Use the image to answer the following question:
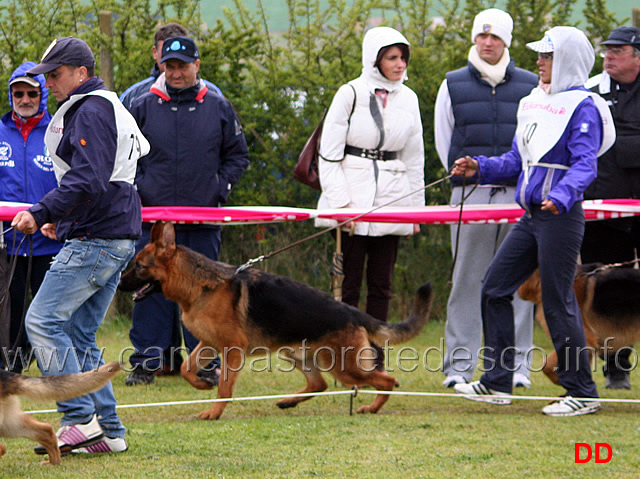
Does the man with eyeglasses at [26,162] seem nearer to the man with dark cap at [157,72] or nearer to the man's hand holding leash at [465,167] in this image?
the man with dark cap at [157,72]

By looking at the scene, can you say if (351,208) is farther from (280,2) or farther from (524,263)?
(280,2)

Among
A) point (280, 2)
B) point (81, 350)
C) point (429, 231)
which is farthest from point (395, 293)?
point (81, 350)

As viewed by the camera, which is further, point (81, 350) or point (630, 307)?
point (630, 307)

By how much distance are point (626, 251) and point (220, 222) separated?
2.98 m

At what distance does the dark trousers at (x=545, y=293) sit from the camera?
5547 mm

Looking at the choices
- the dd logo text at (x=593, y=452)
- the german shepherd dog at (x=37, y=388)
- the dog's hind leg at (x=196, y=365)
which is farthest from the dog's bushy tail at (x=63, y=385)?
the dd logo text at (x=593, y=452)

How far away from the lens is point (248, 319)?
582 cm

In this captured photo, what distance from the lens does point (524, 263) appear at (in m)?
5.79

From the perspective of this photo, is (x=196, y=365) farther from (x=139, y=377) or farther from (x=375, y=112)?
(x=375, y=112)

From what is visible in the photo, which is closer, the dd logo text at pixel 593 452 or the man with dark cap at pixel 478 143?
the dd logo text at pixel 593 452

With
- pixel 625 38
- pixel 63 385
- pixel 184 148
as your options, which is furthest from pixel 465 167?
pixel 63 385

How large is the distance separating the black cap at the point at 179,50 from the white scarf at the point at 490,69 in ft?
6.57

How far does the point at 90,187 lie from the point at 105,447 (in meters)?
1.33

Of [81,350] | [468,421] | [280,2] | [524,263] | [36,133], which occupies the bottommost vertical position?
[468,421]
